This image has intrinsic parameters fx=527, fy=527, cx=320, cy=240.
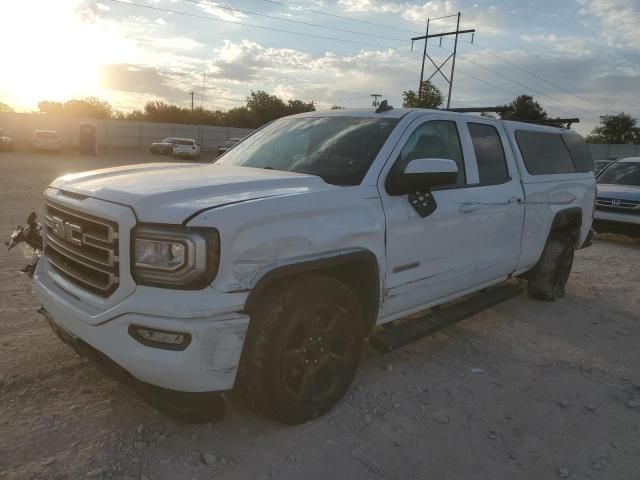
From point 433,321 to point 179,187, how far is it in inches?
87.7

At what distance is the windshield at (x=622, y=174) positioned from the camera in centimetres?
1067

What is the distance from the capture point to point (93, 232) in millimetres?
2684

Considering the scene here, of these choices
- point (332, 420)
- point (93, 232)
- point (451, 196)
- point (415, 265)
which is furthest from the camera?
point (451, 196)

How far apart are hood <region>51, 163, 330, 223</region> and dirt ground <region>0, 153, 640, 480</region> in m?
1.23

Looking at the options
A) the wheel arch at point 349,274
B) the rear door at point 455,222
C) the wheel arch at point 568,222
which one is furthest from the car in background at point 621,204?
the wheel arch at point 349,274

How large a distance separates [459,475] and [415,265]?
135cm

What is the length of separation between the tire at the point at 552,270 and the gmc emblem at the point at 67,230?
4536 millimetres

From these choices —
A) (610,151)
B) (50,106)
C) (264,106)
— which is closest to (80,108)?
(50,106)

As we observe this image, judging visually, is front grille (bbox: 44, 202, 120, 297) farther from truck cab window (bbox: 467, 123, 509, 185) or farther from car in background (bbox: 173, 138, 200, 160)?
car in background (bbox: 173, 138, 200, 160)

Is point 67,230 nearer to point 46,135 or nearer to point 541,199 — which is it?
point 541,199

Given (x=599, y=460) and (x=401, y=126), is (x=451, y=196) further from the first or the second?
(x=599, y=460)

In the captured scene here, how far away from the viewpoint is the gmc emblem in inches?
109

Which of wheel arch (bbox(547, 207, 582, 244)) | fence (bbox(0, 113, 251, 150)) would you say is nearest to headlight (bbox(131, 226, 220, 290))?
wheel arch (bbox(547, 207, 582, 244))

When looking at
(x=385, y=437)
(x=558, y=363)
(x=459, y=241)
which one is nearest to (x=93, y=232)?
(x=385, y=437)
